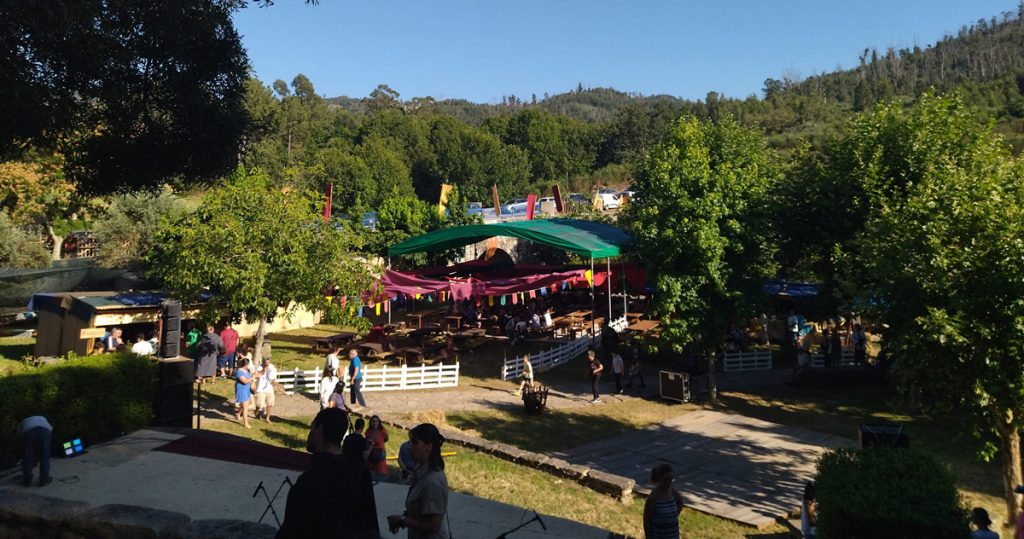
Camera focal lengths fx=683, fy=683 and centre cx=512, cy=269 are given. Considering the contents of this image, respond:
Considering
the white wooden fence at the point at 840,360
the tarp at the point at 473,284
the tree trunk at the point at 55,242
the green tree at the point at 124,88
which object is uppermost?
the tree trunk at the point at 55,242

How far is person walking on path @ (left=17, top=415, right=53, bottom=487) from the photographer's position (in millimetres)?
7289

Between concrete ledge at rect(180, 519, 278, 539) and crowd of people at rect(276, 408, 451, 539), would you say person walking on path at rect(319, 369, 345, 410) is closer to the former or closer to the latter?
concrete ledge at rect(180, 519, 278, 539)

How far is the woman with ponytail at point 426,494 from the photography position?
14.3 ft

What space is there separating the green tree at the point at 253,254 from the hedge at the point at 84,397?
5420 mm

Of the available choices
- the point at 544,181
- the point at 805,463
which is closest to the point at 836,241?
the point at 805,463

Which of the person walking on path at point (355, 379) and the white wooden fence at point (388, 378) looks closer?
the person walking on path at point (355, 379)

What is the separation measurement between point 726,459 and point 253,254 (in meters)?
11.2

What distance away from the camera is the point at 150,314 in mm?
19344

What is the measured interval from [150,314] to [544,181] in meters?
75.6

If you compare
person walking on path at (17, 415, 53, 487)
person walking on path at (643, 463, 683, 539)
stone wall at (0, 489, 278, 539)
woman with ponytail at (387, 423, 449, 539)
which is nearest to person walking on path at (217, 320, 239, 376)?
person walking on path at (17, 415, 53, 487)

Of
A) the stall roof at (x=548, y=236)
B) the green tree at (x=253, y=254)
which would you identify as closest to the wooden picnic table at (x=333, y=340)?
the green tree at (x=253, y=254)

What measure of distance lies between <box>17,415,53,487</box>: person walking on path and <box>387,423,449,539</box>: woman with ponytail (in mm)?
5083


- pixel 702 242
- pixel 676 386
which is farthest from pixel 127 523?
pixel 676 386

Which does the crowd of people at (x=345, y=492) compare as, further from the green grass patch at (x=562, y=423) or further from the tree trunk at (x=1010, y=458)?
the green grass patch at (x=562, y=423)
